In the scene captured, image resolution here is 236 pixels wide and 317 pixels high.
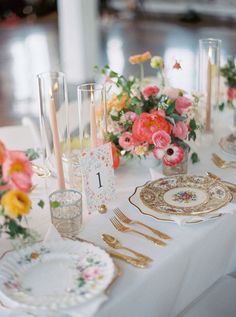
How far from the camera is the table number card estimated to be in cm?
154

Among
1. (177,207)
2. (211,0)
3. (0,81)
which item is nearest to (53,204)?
(177,207)

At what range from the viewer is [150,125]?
1697 mm

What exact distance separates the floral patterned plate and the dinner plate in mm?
282

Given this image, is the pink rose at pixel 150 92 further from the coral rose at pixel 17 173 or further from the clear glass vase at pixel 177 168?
the coral rose at pixel 17 173

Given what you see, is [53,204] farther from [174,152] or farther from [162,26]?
[162,26]

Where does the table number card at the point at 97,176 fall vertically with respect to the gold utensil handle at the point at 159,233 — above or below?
above

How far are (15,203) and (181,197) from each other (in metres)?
0.61

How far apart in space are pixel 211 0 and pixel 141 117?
8817 millimetres

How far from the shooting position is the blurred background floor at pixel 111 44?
562 cm

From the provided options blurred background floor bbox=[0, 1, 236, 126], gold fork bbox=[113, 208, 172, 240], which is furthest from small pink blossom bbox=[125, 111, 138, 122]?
blurred background floor bbox=[0, 1, 236, 126]

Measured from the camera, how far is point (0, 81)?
6188 millimetres

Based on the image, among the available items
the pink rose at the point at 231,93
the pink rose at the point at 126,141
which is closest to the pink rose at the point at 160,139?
the pink rose at the point at 126,141

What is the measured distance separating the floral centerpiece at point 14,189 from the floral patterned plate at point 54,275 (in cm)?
8

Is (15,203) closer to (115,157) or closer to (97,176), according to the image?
(97,176)
